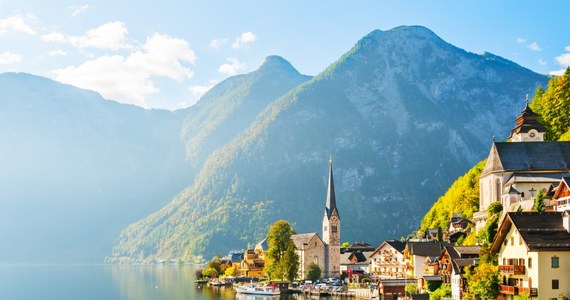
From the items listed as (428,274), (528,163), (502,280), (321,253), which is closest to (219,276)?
(321,253)

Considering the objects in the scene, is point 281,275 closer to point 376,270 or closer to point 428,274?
point 376,270

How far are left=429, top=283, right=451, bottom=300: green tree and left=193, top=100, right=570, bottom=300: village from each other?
0.12 meters

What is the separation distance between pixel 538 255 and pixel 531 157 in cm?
3735

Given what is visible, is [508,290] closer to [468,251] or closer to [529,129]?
[468,251]

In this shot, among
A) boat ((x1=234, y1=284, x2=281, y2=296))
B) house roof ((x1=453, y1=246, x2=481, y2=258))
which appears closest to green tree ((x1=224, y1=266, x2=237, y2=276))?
boat ((x1=234, y1=284, x2=281, y2=296))

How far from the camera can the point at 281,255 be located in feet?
437

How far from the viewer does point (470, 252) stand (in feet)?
241

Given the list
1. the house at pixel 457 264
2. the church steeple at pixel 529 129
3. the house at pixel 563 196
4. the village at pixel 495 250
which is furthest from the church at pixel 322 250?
the house at pixel 563 196

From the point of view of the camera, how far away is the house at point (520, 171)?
8000 cm

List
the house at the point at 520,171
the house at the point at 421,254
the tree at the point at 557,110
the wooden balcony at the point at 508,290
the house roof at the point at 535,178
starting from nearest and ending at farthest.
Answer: the wooden balcony at the point at 508,290 → the house at the point at 520,171 → the house roof at the point at 535,178 → the house at the point at 421,254 → the tree at the point at 557,110

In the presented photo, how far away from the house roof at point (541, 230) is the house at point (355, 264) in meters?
78.7

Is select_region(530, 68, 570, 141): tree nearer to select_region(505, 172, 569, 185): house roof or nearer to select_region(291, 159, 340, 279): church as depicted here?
select_region(505, 172, 569, 185): house roof

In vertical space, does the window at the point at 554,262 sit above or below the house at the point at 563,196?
below

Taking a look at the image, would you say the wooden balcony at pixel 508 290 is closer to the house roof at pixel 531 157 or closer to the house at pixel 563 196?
the house at pixel 563 196
